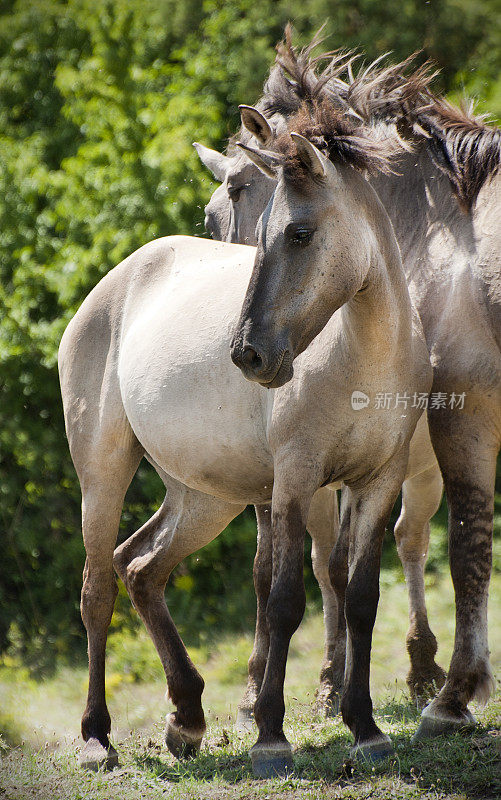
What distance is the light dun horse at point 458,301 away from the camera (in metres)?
4.09

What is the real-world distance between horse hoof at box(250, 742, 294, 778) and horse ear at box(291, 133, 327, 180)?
2.27 metres

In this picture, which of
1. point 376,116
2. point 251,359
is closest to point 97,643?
point 251,359

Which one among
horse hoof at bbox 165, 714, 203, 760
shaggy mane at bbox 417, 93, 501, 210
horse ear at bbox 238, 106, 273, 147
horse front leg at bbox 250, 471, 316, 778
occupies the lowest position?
horse hoof at bbox 165, 714, 203, 760

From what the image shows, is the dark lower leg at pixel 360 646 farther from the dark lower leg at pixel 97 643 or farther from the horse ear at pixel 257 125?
the horse ear at pixel 257 125

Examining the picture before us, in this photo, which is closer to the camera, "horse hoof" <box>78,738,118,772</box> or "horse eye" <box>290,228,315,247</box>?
"horse eye" <box>290,228,315,247</box>

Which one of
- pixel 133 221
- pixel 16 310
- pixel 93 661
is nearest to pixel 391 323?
pixel 93 661

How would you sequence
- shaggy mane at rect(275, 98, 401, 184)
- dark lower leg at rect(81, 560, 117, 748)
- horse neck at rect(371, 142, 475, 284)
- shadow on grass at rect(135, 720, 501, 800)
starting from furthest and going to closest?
dark lower leg at rect(81, 560, 117, 748) → horse neck at rect(371, 142, 475, 284) → shaggy mane at rect(275, 98, 401, 184) → shadow on grass at rect(135, 720, 501, 800)

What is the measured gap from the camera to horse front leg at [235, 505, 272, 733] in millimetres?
5039

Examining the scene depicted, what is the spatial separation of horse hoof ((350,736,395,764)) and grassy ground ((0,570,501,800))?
5 centimetres

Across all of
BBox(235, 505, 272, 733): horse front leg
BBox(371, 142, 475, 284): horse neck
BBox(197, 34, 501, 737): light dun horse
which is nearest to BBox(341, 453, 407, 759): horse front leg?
BBox(197, 34, 501, 737): light dun horse

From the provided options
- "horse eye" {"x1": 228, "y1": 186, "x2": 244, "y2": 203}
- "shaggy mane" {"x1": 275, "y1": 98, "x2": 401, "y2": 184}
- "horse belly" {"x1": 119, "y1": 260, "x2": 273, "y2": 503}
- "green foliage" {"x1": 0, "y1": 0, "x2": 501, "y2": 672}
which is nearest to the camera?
"shaggy mane" {"x1": 275, "y1": 98, "x2": 401, "y2": 184}

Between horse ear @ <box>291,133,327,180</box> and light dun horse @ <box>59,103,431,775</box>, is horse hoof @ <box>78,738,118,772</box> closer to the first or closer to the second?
light dun horse @ <box>59,103,431,775</box>

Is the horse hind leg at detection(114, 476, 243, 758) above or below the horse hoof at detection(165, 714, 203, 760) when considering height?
above

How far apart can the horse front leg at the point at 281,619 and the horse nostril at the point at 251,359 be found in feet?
1.97
